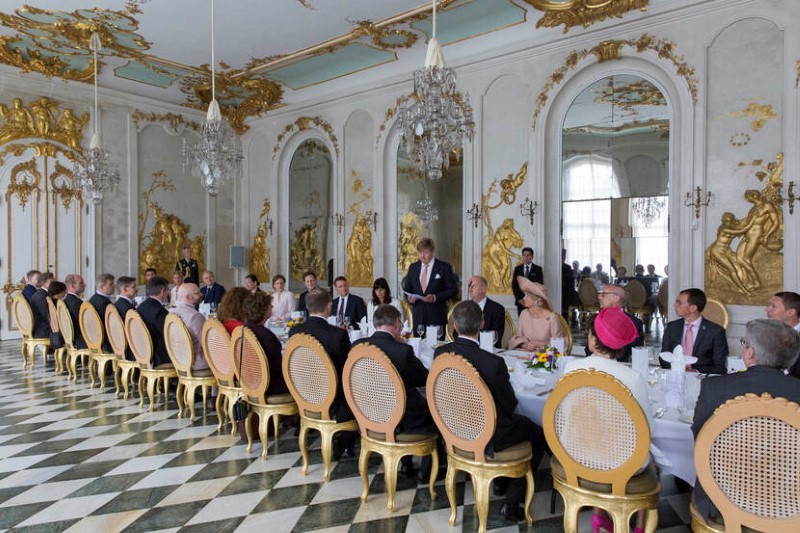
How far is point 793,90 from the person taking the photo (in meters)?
5.89

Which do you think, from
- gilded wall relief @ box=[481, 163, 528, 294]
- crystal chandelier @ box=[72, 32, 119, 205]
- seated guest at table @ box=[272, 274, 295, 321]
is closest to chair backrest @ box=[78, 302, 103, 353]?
seated guest at table @ box=[272, 274, 295, 321]

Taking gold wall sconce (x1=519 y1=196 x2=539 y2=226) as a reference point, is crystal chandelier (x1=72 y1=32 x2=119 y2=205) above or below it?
above

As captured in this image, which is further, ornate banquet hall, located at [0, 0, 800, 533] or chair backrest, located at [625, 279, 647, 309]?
chair backrest, located at [625, 279, 647, 309]

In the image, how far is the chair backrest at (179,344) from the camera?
4.65 meters

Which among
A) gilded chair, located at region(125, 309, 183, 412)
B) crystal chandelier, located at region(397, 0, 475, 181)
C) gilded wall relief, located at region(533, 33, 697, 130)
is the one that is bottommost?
gilded chair, located at region(125, 309, 183, 412)

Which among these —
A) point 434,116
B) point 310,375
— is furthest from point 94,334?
point 434,116

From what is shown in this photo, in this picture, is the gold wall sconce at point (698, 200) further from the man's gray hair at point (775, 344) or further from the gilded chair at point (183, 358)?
the gilded chair at point (183, 358)

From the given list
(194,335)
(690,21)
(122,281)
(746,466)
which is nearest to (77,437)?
(194,335)

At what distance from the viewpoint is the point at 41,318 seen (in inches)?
277

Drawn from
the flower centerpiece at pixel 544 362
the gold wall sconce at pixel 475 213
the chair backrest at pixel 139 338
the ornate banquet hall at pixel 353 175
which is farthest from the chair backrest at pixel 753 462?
the gold wall sconce at pixel 475 213

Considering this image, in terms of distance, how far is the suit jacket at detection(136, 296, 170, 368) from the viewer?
521 centimetres

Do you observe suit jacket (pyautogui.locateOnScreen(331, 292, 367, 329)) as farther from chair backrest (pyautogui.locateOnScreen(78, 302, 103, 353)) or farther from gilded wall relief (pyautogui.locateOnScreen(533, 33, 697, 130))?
gilded wall relief (pyautogui.locateOnScreen(533, 33, 697, 130))

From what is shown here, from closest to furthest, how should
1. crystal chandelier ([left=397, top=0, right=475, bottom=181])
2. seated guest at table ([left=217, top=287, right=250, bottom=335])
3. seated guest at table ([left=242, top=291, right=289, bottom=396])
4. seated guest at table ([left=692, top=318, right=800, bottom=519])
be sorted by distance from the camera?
1. seated guest at table ([left=692, top=318, right=800, bottom=519])
2. seated guest at table ([left=242, top=291, right=289, bottom=396])
3. seated guest at table ([left=217, top=287, right=250, bottom=335])
4. crystal chandelier ([left=397, top=0, right=475, bottom=181])

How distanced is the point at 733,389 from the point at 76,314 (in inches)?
273
